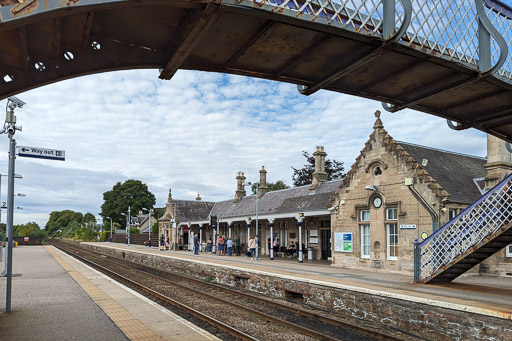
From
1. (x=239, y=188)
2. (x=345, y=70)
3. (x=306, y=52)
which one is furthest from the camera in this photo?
(x=239, y=188)

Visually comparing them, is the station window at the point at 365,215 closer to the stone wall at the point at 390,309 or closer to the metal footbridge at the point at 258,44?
the stone wall at the point at 390,309

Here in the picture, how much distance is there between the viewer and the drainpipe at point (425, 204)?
1502 centimetres

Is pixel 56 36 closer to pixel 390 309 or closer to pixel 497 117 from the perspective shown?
pixel 497 117

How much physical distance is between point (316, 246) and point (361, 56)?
20.3m

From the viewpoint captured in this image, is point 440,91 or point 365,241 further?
point 365,241

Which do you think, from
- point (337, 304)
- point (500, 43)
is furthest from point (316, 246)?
point (500, 43)

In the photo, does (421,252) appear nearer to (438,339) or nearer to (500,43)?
(438,339)

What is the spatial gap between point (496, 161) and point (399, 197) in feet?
12.7

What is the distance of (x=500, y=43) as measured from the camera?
5215mm

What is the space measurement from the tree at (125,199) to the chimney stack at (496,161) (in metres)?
77.4

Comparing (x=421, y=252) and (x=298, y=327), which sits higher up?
(x=421, y=252)

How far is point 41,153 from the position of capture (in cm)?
851

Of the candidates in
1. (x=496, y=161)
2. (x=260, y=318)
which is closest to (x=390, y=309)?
(x=260, y=318)

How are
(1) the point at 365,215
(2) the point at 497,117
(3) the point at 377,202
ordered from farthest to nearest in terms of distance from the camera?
1. (1) the point at 365,215
2. (3) the point at 377,202
3. (2) the point at 497,117
